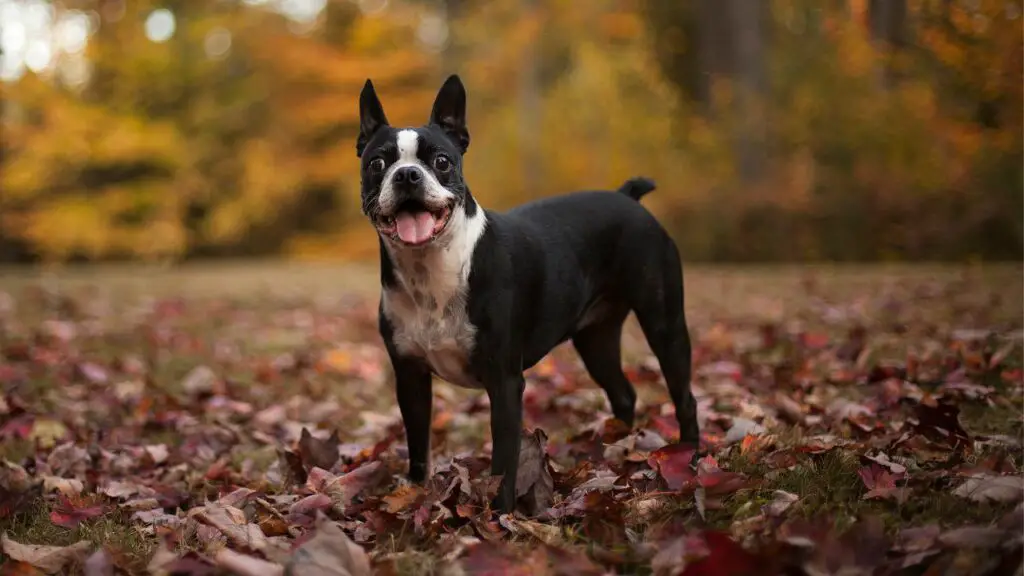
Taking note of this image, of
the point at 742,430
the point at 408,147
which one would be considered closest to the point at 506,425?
the point at 408,147

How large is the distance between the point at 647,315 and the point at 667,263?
0.23 metres

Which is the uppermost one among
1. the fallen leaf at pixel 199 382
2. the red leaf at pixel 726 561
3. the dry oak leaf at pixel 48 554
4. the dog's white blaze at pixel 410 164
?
the dog's white blaze at pixel 410 164

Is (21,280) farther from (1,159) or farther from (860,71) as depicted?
(860,71)

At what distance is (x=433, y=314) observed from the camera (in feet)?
Answer: 10.7

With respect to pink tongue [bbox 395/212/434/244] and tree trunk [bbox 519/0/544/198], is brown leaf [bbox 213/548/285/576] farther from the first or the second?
tree trunk [bbox 519/0/544/198]

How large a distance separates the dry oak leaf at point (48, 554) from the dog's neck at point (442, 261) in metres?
1.29

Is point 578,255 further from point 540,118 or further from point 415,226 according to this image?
point 540,118

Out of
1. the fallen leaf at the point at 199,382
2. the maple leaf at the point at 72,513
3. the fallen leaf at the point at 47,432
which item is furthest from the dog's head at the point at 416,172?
the fallen leaf at the point at 199,382

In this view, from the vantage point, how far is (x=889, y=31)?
18.8 metres

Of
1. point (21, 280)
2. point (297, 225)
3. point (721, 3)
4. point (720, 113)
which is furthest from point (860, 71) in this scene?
point (297, 225)

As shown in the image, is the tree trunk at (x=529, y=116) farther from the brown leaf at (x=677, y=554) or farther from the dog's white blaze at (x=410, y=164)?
the brown leaf at (x=677, y=554)

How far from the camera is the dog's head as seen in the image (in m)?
3.10

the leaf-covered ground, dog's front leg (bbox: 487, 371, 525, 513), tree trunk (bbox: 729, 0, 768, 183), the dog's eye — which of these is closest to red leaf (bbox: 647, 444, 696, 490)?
the leaf-covered ground

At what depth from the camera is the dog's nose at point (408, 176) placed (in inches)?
121
